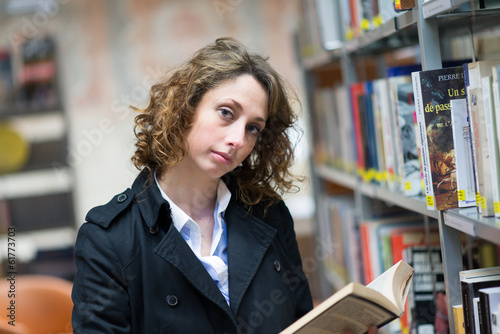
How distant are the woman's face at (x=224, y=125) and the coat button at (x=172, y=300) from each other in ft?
1.06

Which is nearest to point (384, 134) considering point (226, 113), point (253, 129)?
point (253, 129)

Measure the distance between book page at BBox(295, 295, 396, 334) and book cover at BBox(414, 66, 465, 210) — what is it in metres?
0.32

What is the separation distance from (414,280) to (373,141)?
0.50m

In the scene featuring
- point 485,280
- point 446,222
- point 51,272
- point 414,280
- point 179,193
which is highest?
point 179,193

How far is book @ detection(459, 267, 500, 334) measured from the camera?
45.5 inches

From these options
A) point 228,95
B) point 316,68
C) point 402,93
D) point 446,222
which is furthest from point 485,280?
point 316,68

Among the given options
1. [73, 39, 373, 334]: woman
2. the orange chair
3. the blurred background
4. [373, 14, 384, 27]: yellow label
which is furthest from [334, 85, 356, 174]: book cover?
the blurred background

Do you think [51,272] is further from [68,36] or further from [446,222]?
[446,222]

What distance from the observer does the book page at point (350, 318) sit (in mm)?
1045

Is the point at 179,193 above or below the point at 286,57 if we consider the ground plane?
below

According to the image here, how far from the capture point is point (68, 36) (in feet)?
16.0

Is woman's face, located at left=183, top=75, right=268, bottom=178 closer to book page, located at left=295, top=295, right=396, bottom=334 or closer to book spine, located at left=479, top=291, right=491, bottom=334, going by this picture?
book page, located at left=295, top=295, right=396, bottom=334

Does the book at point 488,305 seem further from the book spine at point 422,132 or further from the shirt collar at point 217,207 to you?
the shirt collar at point 217,207

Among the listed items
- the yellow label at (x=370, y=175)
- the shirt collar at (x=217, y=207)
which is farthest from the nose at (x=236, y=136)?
the yellow label at (x=370, y=175)
